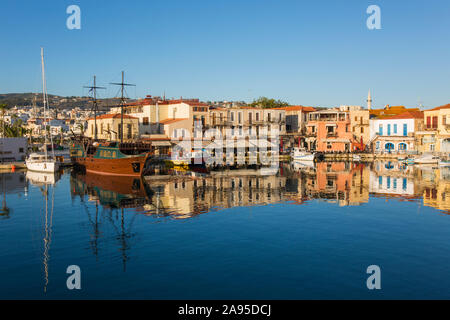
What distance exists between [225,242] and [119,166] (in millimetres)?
34539

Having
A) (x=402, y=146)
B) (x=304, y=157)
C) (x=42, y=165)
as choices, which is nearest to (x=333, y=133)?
(x=304, y=157)

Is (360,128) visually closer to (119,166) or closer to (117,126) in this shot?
(117,126)

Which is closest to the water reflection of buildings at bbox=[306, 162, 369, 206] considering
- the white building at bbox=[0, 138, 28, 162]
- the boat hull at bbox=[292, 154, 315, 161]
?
the boat hull at bbox=[292, 154, 315, 161]

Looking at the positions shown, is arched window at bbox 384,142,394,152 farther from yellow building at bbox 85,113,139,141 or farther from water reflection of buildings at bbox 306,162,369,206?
yellow building at bbox 85,113,139,141

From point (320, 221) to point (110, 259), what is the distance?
538 inches

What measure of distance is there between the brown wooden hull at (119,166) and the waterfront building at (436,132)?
5836 centimetres

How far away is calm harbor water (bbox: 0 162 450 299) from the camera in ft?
46.7

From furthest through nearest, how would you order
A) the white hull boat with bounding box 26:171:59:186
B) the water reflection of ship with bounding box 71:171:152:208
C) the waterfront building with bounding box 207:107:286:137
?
1. the waterfront building with bounding box 207:107:286:137
2. the white hull boat with bounding box 26:171:59:186
3. the water reflection of ship with bounding box 71:171:152:208

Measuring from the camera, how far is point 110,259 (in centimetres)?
1739

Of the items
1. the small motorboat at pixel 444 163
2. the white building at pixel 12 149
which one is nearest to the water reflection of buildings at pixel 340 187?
the small motorboat at pixel 444 163

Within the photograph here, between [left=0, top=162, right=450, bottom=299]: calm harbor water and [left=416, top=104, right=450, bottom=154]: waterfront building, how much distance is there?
42.9 m

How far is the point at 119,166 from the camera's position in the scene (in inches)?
2026
